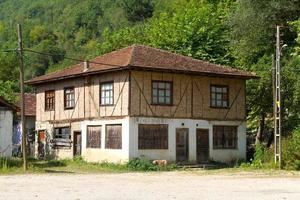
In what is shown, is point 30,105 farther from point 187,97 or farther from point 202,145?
point 202,145

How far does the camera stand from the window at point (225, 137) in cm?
3700

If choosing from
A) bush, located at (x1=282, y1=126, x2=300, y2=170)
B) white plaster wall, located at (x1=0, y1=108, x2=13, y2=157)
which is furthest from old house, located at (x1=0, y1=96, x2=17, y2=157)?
bush, located at (x1=282, y1=126, x2=300, y2=170)

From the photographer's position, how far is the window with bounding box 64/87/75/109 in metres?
38.5

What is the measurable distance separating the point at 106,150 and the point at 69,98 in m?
5.66

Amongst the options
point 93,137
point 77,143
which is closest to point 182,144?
point 93,137

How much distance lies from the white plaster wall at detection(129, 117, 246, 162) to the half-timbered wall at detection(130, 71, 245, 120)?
308 mm

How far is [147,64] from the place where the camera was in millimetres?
33906

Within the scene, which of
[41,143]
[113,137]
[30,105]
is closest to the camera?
[113,137]

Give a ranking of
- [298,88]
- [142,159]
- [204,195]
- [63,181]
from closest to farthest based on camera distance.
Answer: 1. [204,195]
2. [63,181]
3. [142,159]
4. [298,88]

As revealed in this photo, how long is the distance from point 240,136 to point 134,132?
802 centimetres

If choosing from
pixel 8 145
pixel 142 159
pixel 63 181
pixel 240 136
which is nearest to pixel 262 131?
pixel 240 136

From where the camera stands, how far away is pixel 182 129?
35500 millimetres

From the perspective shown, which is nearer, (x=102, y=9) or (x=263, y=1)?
(x=263, y=1)

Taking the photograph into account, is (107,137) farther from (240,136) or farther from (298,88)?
(298,88)
